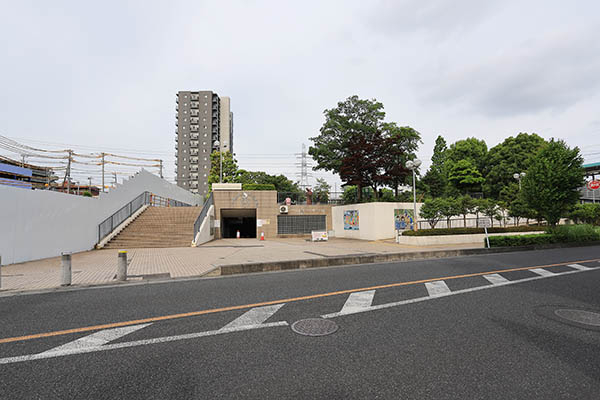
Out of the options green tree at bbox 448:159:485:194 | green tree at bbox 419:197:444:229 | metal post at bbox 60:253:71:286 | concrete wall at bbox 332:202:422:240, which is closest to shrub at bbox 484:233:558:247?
green tree at bbox 419:197:444:229

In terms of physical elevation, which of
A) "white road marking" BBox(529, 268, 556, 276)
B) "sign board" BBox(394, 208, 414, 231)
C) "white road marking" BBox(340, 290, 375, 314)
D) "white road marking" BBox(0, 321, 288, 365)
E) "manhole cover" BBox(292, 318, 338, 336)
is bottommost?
"white road marking" BBox(529, 268, 556, 276)

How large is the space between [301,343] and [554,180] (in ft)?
70.7

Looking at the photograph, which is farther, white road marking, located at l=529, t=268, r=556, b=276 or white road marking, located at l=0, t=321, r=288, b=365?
white road marking, located at l=529, t=268, r=556, b=276

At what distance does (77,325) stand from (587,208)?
40.3 metres

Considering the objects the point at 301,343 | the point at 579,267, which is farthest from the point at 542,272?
the point at 301,343

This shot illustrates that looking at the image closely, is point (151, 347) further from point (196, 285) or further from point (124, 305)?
point (196, 285)

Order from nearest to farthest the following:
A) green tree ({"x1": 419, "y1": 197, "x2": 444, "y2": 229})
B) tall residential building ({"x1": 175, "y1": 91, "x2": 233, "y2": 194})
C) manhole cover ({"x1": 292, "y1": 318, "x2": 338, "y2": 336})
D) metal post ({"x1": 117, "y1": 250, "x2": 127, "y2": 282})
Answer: manhole cover ({"x1": 292, "y1": 318, "x2": 338, "y2": 336}) → metal post ({"x1": 117, "y1": 250, "x2": 127, "y2": 282}) → green tree ({"x1": 419, "y1": 197, "x2": 444, "y2": 229}) → tall residential building ({"x1": 175, "y1": 91, "x2": 233, "y2": 194})

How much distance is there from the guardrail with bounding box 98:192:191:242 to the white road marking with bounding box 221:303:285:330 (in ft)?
52.8

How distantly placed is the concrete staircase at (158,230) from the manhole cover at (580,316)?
1803cm

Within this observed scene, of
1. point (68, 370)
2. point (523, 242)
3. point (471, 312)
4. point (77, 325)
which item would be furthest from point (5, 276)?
point (523, 242)

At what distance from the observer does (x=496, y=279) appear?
299 inches

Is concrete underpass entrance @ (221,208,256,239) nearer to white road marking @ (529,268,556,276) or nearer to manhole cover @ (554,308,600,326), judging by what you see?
white road marking @ (529,268,556,276)

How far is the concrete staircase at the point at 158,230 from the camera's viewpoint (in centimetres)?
1748

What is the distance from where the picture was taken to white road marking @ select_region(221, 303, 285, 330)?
4.37m
